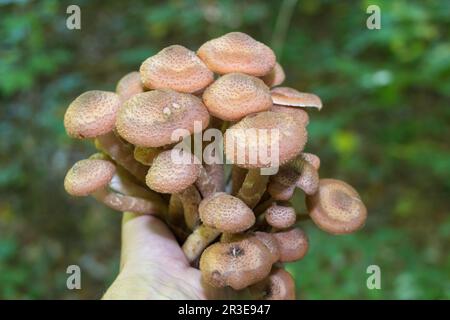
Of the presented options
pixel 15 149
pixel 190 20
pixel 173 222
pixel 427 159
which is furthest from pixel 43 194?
pixel 427 159

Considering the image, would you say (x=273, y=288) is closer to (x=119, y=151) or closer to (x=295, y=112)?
(x=295, y=112)

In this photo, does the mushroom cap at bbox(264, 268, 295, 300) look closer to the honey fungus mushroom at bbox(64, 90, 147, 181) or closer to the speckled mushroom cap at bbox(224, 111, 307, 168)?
the speckled mushroom cap at bbox(224, 111, 307, 168)

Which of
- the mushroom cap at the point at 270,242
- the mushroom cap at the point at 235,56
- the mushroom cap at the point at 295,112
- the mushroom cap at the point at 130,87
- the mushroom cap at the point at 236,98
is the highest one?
the mushroom cap at the point at 235,56

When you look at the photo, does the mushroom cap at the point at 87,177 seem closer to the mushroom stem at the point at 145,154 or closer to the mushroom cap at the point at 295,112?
the mushroom stem at the point at 145,154

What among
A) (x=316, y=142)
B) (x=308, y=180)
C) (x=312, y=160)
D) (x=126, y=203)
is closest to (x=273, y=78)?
(x=312, y=160)

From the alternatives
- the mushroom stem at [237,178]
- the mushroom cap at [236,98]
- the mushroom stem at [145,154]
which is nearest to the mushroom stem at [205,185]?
the mushroom stem at [237,178]

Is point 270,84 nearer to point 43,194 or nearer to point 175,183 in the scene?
point 175,183

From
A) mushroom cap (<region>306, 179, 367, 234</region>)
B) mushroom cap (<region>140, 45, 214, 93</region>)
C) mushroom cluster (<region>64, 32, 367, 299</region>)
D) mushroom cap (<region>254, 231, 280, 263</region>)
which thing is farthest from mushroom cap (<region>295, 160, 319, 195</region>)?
mushroom cap (<region>140, 45, 214, 93</region>)
